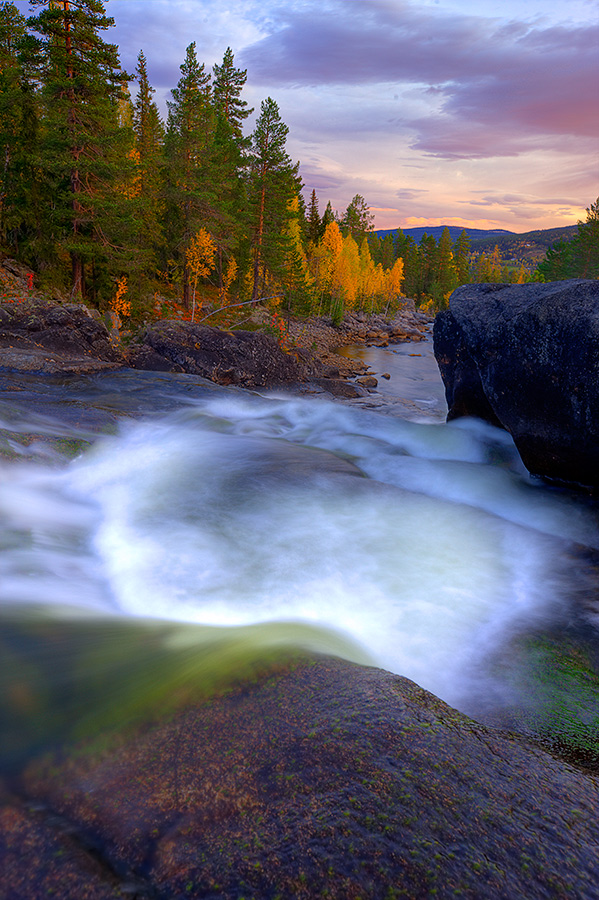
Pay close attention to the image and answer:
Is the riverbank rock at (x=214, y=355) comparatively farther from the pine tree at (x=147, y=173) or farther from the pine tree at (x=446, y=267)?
the pine tree at (x=446, y=267)

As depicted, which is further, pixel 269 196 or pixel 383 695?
pixel 269 196

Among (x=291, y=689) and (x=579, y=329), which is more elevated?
(x=579, y=329)

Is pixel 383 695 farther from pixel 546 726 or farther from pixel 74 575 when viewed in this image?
pixel 74 575

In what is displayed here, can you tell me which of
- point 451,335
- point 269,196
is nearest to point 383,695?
point 451,335

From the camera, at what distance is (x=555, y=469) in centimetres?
742

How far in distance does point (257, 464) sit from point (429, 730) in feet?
20.8

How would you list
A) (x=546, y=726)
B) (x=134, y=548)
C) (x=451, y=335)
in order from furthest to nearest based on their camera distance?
(x=451, y=335) → (x=134, y=548) → (x=546, y=726)

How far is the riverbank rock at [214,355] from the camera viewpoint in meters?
16.8

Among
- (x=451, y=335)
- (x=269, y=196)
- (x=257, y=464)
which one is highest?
(x=269, y=196)

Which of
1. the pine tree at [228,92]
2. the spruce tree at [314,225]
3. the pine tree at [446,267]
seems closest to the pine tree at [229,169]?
the pine tree at [228,92]

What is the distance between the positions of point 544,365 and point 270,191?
3910 centimetres

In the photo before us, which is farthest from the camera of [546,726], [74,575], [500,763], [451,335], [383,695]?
[451,335]

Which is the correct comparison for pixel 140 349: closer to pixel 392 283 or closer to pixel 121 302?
pixel 121 302

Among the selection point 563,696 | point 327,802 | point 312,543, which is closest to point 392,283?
point 312,543
